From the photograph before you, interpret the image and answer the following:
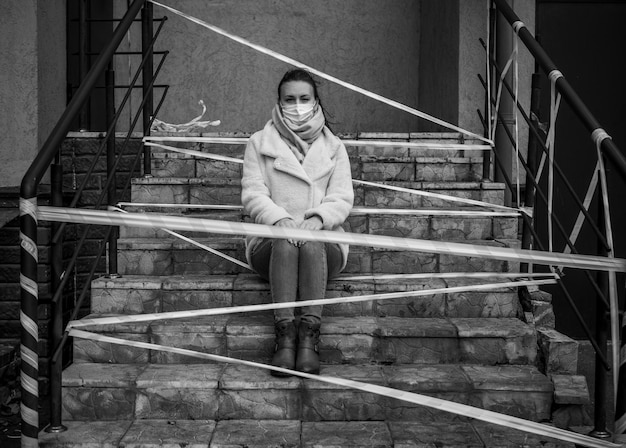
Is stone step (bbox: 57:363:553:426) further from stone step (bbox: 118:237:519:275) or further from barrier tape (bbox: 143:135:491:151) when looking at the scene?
barrier tape (bbox: 143:135:491:151)

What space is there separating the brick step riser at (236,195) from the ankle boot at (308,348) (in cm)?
143

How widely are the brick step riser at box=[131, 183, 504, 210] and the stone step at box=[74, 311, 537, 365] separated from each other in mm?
1200

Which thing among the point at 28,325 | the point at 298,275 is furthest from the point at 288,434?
the point at 28,325

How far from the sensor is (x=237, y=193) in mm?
4309

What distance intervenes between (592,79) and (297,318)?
377 cm

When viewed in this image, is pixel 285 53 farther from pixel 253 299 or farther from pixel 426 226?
pixel 253 299

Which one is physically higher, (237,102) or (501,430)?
(237,102)

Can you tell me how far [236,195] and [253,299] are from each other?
954mm

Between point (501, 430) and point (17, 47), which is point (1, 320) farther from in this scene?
point (501, 430)

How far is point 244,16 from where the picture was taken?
22.2 ft

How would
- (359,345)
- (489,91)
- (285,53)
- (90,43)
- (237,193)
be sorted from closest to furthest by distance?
Result: 1. (359,345)
2. (237,193)
3. (489,91)
4. (90,43)
5. (285,53)

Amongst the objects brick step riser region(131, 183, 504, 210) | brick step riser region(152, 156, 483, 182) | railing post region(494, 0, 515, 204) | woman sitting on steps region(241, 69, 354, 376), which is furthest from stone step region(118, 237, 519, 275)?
railing post region(494, 0, 515, 204)

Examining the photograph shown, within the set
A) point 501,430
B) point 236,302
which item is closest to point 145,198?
point 236,302

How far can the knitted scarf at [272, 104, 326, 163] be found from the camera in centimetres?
345
